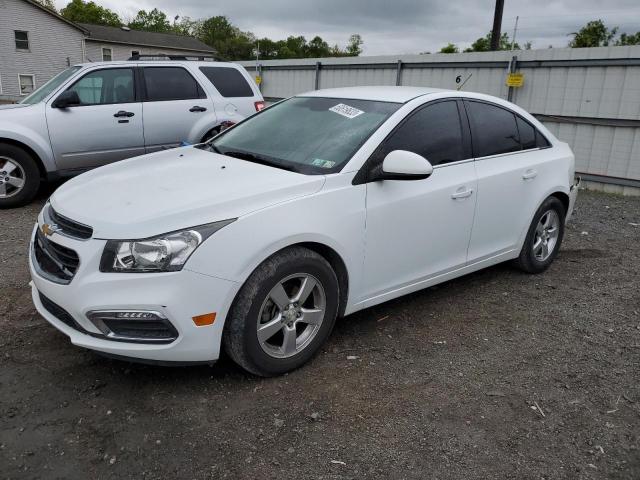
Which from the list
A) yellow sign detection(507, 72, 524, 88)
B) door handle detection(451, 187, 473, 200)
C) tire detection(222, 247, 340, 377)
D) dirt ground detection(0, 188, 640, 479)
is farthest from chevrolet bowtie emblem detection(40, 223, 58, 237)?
yellow sign detection(507, 72, 524, 88)

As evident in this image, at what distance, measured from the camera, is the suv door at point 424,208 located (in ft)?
11.6

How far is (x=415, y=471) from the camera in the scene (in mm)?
2525

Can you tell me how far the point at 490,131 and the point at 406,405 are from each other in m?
2.46

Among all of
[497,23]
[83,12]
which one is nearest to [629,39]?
[497,23]

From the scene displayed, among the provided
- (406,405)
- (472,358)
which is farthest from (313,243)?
(472,358)

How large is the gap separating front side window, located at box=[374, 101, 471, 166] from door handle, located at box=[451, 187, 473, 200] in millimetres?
236

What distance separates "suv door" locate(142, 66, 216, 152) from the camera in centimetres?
758

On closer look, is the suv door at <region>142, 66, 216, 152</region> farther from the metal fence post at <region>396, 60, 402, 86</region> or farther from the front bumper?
the metal fence post at <region>396, 60, 402, 86</region>

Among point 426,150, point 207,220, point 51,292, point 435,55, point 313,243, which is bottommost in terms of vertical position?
point 51,292

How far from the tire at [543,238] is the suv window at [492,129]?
713 millimetres

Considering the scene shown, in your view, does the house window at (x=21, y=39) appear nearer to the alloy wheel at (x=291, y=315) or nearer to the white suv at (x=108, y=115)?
the white suv at (x=108, y=115)

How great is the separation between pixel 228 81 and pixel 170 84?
93 centimetres

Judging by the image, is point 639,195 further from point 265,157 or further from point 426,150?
point 265,157

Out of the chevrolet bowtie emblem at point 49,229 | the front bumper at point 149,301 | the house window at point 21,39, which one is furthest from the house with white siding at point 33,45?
the front bumper at point 149,301
